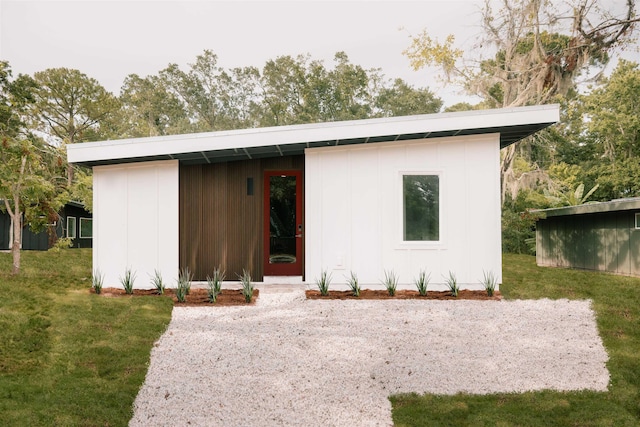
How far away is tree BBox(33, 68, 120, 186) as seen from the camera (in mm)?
23969

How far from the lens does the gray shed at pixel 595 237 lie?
38.8 feet

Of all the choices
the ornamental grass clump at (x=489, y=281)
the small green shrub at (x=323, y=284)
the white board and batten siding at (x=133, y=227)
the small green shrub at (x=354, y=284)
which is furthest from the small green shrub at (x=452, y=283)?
the white board and batten siding at (x=133, y=227)

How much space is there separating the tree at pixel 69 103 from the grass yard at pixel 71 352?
55.6ft

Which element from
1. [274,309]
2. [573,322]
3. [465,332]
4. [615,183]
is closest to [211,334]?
[274,309]

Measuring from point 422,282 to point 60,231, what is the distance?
1831 centimetres

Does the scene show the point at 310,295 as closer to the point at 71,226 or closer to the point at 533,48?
the point at 533,48

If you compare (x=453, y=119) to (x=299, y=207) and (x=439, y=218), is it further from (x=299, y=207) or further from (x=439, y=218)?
(x=299, y=207)

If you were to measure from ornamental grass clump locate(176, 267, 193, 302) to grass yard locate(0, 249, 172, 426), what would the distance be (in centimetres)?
26

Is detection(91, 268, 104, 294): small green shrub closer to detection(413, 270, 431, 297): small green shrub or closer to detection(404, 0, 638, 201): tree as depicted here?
detection(413, 270, 431, 297): small green shrub

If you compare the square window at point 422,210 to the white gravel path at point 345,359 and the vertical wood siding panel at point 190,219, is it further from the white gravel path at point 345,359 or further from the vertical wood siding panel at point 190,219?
the vertical wood siding panel at point 190,219

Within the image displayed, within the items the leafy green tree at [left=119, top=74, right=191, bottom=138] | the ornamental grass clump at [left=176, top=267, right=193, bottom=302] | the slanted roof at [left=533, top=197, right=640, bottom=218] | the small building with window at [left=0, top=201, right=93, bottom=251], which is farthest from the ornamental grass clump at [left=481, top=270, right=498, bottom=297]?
the leafy green tree at [left=119, top=74, right=191, bottom=138]

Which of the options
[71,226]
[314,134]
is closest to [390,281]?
[314,134]

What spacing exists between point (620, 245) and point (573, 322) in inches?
239

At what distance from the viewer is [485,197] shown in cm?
912
